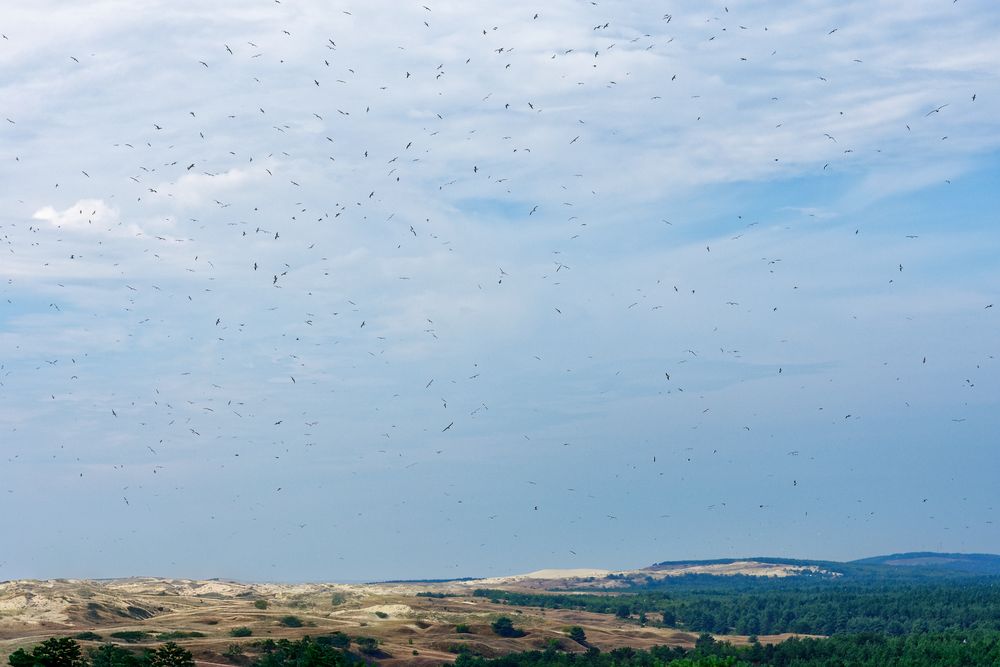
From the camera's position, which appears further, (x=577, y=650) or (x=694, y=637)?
(x=694, y=637)

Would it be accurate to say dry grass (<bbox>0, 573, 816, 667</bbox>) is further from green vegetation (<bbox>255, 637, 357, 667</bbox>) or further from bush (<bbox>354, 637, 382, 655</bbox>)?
green vegetation (<bbox>255, 637, 357, 667</bbox>)

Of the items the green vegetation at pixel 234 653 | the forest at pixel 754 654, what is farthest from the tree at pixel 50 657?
the green vegetation at pixel 234 653

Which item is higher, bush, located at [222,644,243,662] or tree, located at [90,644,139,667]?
tree, located at [90,644,139,667]

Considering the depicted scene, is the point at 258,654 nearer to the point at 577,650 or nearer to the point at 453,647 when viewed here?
the point at 453,647

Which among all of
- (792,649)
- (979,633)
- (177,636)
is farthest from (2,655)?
(979,633)

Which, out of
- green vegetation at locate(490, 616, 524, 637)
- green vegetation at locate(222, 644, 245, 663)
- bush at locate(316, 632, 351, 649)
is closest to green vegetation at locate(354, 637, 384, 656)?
bush at locate(316, 632, 351, 649)

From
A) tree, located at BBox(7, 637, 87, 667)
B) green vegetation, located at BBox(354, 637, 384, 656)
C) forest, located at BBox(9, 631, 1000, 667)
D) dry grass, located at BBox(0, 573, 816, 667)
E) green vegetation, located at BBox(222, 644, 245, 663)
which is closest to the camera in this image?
tree, located at BBox(7, 637, 87, 667)

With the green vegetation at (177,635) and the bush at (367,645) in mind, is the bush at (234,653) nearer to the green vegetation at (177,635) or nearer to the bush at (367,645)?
the green vegetation at (177,635)

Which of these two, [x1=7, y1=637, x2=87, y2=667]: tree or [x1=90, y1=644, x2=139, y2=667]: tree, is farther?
[x1=90, y1=644, x2=139, y2=667]: tree

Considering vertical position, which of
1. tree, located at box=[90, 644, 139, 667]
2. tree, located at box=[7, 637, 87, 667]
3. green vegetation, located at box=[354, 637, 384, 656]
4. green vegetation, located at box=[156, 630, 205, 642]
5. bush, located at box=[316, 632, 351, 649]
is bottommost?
green vegetation, located at box=[354, 637, 384, 656]
